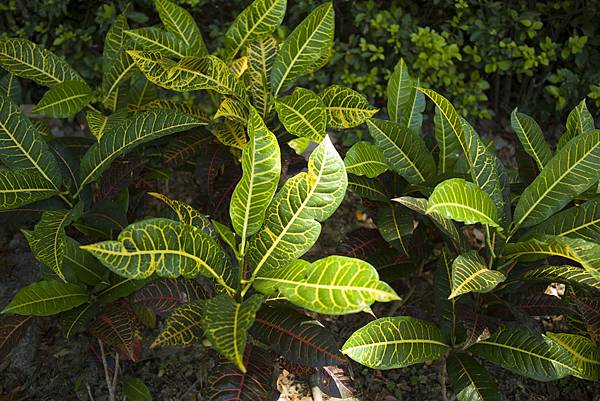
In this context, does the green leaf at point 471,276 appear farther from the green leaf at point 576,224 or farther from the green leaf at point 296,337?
the green leaf at point 296,337

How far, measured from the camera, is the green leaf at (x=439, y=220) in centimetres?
169

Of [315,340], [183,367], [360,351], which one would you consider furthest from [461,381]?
[183,367]

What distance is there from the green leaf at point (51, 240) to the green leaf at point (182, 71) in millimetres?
523

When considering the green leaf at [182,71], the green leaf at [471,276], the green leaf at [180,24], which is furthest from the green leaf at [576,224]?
the green leaf at [180,24]

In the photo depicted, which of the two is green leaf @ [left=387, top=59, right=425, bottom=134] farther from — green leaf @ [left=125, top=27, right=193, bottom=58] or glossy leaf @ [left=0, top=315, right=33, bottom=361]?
glossy leaf @ [left=0, top=315, right=33, bottom=361]

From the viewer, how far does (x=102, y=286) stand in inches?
79.6

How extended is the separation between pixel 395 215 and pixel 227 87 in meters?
0.72

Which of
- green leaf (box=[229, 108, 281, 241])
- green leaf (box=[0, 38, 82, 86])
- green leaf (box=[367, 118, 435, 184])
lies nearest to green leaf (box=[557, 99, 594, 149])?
green leaf (box=[367, 118, 435, 184])

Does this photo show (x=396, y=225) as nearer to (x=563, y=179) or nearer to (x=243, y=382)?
(x=563, y=179)

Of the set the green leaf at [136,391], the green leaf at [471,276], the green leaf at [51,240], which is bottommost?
the green leaf at [136,391]

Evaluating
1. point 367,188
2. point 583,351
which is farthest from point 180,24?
point 583,351

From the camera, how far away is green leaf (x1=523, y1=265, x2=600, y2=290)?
1.67 m

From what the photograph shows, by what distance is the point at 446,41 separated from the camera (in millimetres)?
3225

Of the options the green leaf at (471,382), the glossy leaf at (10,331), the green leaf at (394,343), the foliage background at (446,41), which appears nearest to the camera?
the green leaf at (394,343)
